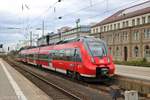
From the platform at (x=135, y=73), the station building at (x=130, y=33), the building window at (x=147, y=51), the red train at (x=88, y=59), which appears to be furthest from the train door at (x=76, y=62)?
the building window at (x=147, y=51)

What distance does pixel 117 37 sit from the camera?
9406 cm

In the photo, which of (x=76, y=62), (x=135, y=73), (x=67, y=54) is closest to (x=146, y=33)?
(x=135, y=73)

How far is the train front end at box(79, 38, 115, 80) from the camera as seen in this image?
907 inches

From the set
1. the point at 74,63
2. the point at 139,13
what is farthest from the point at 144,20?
the point at 74,63

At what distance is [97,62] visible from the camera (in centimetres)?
2328

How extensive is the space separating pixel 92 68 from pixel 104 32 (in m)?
80.9

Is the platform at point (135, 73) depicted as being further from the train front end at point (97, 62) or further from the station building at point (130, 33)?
the station building at point (130, 33)

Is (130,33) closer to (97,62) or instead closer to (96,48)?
(96,48)

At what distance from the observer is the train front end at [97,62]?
75.6 ft

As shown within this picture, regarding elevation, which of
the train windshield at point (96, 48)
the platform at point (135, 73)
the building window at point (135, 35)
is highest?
the building window at point (135, 35)

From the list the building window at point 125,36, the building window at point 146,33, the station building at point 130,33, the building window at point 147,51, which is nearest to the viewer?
the building window at point 147,51

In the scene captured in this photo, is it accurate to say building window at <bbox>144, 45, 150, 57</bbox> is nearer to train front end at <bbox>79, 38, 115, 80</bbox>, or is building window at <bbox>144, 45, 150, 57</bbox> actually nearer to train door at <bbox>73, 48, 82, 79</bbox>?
train door at <bbox>73, 48, 82, 79</bbox>

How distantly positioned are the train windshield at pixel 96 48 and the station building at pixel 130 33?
176 feet

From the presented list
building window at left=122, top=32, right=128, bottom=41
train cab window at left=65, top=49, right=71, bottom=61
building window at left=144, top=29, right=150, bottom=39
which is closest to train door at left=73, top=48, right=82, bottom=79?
train cab window at left=65, top=49, right=71, bottom=61
